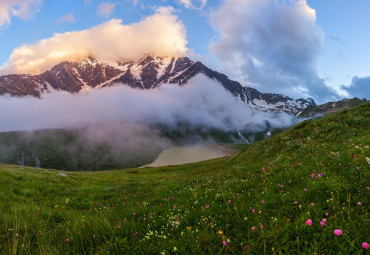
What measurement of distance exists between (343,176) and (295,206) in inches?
69.6

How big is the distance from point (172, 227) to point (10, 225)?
4.50 metres

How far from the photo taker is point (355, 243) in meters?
2.97

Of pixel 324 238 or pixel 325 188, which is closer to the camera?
pixel 324 238

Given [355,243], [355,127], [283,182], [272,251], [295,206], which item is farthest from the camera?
[355,127]

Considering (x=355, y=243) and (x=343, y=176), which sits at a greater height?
(x=343, y=176)

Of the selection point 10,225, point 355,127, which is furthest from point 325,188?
point 355,127

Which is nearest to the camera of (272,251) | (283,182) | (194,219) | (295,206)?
(272,251)

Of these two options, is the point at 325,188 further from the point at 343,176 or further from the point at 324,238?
the point at 324,238

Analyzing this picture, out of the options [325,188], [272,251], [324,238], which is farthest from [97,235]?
[325,188]

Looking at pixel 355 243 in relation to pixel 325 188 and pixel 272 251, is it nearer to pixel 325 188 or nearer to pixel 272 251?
pixel 272 251

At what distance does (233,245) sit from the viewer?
3836 mm

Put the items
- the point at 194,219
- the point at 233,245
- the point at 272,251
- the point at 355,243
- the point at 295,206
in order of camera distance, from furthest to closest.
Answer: the point at 194,219
the point at 295,206
the point at 233,245
the point at 272,251
the point at 355,243

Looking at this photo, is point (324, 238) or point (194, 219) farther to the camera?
point (194, 219)

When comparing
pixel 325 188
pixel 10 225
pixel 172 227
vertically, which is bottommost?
pixel 172 227
